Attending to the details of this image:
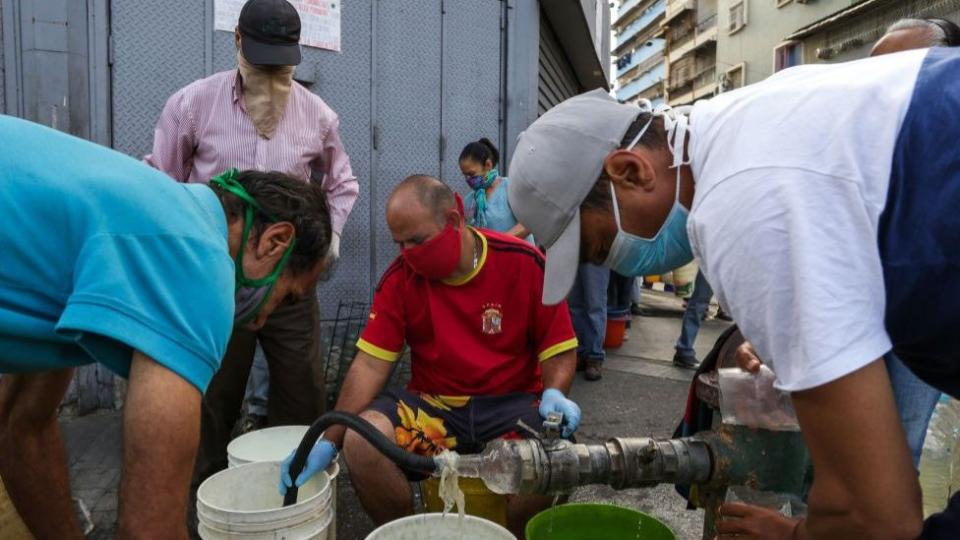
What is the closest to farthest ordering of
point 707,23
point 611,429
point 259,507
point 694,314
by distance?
point 259,507
point 611,429
point 694,314
point 707,23

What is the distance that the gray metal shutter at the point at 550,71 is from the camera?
748cm

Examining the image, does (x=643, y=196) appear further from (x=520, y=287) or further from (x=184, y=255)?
(x=520, y=287)

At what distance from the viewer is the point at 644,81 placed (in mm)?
55688

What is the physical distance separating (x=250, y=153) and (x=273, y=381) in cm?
114

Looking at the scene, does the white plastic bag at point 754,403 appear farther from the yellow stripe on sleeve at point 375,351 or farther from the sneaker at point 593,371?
the sneaker at point 593,371

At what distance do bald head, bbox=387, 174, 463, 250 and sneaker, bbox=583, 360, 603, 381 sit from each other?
2868 millimetres

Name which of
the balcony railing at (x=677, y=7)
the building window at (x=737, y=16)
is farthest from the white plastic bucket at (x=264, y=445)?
the balcony railing at (x=677, y=7)

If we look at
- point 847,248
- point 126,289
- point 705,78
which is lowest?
point 126,289

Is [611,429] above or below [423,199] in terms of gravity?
below

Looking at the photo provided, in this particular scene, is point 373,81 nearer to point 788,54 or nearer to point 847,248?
point 847,248

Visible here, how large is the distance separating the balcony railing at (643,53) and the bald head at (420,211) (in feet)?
170

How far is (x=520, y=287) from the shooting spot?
2.80 metres

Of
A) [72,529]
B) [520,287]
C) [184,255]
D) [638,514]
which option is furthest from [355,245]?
[184,255]

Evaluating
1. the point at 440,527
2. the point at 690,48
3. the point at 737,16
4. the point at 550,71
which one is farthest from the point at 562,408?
the point at 690,48
